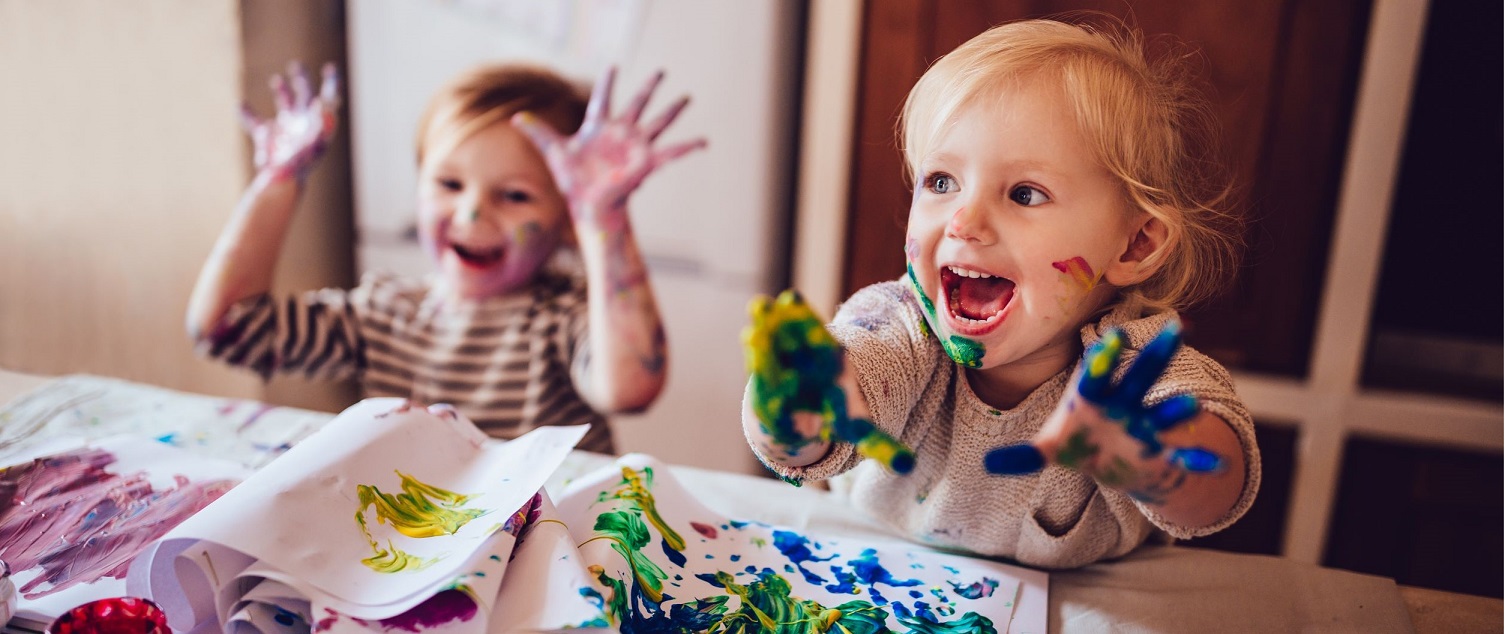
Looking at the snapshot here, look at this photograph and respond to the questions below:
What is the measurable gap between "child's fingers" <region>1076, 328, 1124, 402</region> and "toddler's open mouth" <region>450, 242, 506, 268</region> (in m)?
0.82

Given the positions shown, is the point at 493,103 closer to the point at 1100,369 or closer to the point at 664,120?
the point at 664,120

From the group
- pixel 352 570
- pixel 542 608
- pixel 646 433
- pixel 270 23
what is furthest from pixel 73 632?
pixel 270 23

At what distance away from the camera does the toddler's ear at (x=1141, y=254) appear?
666 mm

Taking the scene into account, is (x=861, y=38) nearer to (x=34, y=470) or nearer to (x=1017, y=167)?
(x=1017, y=167)

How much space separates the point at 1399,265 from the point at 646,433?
1203 mm

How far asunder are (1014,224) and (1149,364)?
0.16m

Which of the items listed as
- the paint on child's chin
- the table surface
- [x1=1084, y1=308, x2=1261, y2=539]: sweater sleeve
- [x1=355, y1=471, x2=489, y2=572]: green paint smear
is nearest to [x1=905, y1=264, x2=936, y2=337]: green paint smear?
the paint on child's chin

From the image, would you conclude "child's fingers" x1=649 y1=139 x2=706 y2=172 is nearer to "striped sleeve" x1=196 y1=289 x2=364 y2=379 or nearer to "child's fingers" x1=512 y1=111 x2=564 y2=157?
"child's fingers" x1=512 y1=111 x2=564 y2=157

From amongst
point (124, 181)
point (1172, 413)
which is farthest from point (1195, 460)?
point (124, 181)

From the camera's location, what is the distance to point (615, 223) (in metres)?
1.03

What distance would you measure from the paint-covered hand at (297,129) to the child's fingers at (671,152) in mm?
459

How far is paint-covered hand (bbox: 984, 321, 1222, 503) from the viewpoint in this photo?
51cm

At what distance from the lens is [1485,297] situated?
139 centimetres

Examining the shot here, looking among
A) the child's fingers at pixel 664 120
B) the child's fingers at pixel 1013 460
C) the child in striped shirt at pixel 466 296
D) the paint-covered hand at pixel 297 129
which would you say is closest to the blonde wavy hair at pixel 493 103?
the child in striped shirt at pixel 466 296
